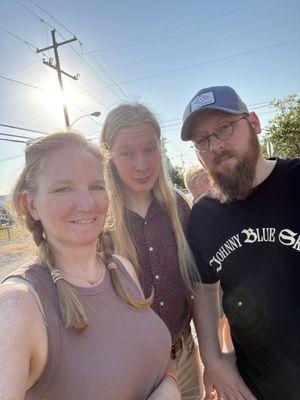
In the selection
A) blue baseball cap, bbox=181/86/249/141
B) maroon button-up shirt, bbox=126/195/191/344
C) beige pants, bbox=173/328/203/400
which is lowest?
beige pants, bbox=173/328/203/400

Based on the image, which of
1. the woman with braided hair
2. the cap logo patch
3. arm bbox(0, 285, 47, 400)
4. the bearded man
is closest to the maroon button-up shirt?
the bearded man

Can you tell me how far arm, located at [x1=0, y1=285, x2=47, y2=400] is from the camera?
2.94ft

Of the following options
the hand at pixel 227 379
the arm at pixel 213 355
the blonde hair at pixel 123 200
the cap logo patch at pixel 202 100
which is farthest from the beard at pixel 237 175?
the hand at pixel 227 379

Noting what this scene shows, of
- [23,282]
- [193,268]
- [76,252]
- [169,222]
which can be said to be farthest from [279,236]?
[23,282]

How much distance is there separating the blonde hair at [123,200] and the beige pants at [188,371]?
47cm

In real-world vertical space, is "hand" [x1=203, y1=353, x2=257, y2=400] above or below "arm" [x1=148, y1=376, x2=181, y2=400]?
below

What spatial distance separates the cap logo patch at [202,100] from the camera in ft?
5.89

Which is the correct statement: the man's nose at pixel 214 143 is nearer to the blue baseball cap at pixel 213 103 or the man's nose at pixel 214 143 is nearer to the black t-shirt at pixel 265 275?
the blue baseball cap at pixel 213 103

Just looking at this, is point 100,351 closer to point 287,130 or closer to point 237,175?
point 237,175

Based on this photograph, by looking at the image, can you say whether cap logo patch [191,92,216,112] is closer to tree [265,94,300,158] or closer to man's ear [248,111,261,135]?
man's ear [248,111,261,135]

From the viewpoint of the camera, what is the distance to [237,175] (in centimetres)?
173

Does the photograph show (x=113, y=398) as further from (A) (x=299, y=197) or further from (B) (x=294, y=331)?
(A) (x=299, y=197)

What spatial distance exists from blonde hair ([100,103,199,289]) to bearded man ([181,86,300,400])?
0.14 meters

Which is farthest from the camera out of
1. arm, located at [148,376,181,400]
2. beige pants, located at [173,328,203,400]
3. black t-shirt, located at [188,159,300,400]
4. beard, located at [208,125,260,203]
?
beige pants, located at [173,328,203,400]
